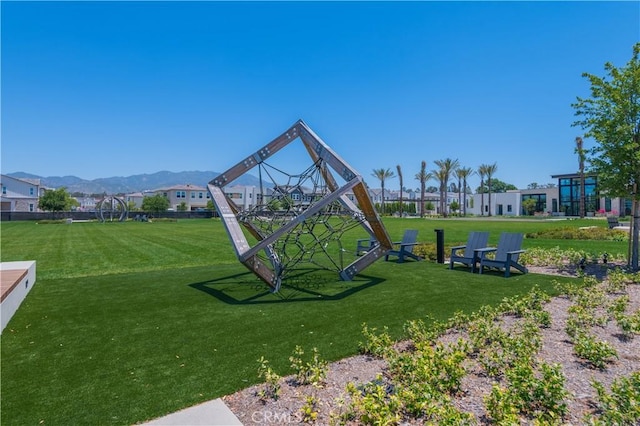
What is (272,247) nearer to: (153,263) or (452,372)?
(153,263)

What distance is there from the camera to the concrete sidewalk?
3.19 meters

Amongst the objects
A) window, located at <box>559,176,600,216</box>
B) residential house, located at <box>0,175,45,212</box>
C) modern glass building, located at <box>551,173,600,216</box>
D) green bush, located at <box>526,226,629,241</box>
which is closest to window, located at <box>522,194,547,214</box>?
modern glass building, located at <box>551,173,600,216</box>

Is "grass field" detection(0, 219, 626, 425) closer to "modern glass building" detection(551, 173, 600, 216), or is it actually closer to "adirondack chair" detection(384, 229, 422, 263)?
"adirondack chair" detection(384, 229, 422, 263)

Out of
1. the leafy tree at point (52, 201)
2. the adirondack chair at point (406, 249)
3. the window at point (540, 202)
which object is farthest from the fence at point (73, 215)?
the window at point (540, 202)

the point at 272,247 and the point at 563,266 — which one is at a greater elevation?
the point at 272,247

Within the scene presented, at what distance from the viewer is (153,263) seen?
40.7ft

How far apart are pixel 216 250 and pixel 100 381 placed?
11.9m

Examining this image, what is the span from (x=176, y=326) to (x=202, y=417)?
9.37 ft

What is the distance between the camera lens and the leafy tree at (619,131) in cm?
1005

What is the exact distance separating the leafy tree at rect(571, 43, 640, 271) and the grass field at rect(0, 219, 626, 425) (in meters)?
3.75

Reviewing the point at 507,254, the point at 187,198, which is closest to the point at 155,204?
the point at 187,198

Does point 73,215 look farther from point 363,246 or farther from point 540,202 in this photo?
point 540,202

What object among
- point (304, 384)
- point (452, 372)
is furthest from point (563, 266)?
point (304, 384)

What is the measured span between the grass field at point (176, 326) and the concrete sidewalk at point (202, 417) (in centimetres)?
15
